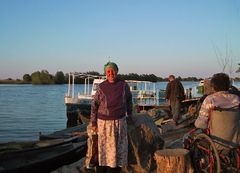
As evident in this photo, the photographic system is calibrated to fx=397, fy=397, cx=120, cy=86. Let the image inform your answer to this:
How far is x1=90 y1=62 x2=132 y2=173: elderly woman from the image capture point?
582 centimetres

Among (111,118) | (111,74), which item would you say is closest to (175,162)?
(111,118)

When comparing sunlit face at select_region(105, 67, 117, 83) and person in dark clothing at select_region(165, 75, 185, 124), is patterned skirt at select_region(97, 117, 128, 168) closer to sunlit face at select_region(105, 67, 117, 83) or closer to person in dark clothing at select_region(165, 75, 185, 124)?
sunlit face at select_region(105, 67, 117, 83)

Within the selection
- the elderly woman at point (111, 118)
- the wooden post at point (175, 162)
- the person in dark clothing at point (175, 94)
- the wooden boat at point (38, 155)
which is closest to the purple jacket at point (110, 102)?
the elderly woman at point (111, 118)

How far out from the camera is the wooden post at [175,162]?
589 cm

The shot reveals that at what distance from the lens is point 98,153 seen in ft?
19.6

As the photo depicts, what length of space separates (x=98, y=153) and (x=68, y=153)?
4.47 metres

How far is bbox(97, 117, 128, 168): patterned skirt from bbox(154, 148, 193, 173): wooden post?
61 cm

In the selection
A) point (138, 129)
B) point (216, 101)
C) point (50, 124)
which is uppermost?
point (216, 101)

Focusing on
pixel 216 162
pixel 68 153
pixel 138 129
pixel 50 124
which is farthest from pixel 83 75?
pixel 216 162

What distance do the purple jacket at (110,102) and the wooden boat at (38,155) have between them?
3.46 metres

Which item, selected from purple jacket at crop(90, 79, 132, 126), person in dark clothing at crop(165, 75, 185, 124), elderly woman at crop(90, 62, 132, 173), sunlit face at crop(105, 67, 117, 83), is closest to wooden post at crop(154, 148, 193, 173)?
elderly woman at crop(90, 62, 132, 173)

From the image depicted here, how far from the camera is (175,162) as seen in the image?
5898mm

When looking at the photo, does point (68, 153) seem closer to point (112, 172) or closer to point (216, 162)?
point (112, 172)

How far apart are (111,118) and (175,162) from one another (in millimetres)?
1161
